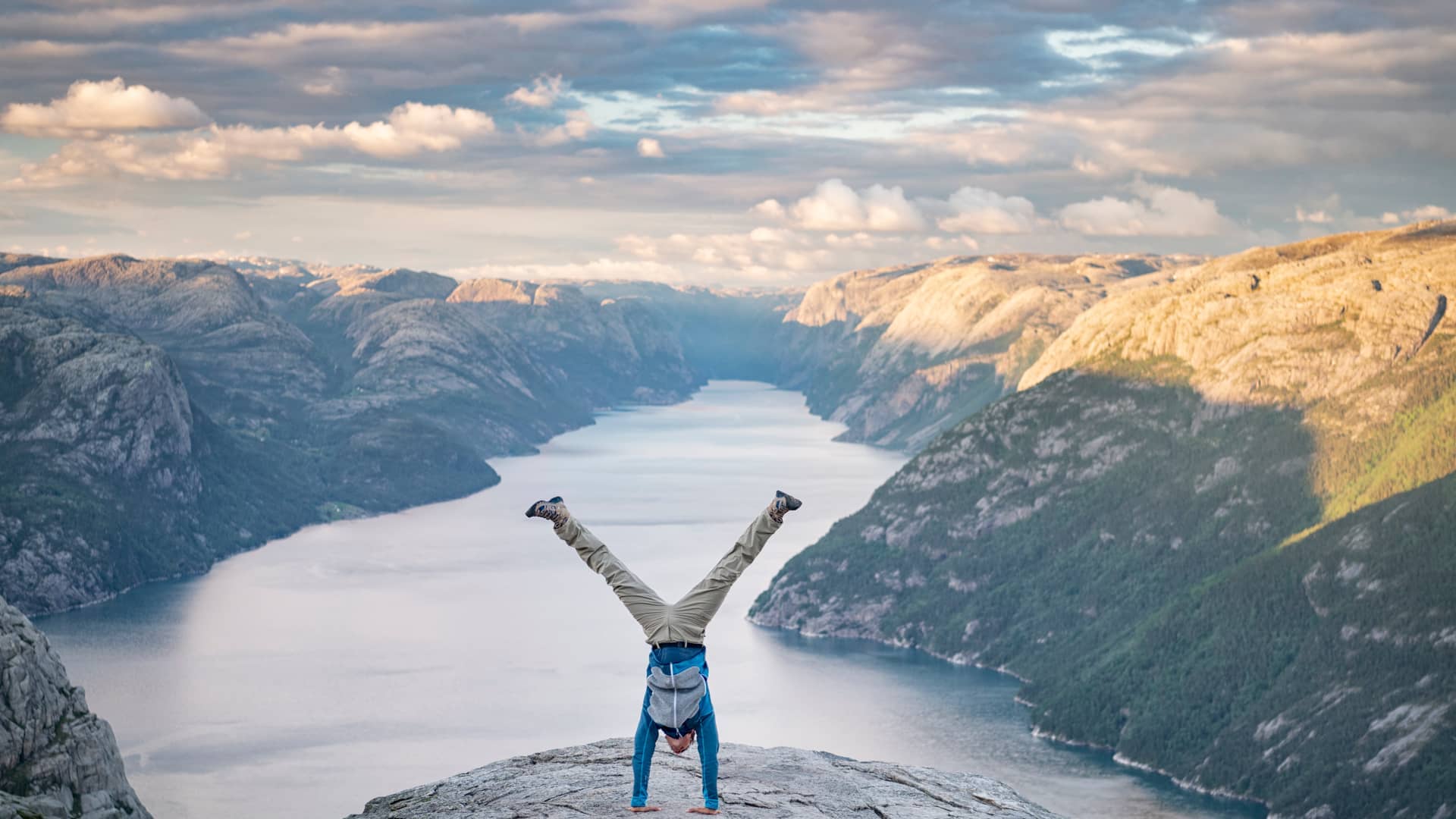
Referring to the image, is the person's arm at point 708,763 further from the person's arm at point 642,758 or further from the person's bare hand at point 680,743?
the person's arm at point 642,758

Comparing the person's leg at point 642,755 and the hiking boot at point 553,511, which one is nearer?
the hiking boot at point 553,511

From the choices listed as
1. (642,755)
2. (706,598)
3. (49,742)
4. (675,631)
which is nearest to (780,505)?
(706,598)

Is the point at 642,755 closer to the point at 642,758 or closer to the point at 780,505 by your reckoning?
the point at 642,758

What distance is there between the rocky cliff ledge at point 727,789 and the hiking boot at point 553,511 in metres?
8.75

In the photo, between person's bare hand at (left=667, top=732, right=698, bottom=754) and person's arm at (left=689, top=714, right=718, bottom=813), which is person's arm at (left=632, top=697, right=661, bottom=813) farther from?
person's arm at (left=689, top=714, right=718, bottom=813)

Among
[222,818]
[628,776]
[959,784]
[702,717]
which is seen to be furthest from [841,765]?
[222,818]

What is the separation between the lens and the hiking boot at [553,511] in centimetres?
3772

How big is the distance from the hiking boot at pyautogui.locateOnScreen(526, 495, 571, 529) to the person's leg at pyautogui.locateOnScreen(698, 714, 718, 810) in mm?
6649

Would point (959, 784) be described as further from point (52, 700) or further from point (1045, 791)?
point (1045, 791)

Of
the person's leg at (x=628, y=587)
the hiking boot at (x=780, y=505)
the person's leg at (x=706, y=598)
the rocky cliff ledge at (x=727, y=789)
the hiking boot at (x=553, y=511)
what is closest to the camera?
the hiking boot at (x=780, y=505)

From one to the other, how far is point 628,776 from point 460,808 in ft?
16.4

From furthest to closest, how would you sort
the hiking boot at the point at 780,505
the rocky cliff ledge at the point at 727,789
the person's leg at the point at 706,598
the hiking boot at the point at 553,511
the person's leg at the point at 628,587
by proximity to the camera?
the rocky cliff ledge at the point at 727,789
the person's leg at the point at 628,587
the person's leg at the point at 706,598
the hiking boot at the point at 553,511
the hiking boot at the point at 780,505

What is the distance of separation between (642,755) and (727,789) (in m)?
4.49

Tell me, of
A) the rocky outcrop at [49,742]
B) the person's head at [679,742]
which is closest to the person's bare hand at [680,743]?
→ the person's head at [679,742]
